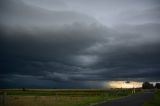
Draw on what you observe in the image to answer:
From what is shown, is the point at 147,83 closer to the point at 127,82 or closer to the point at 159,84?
the point at 159,84

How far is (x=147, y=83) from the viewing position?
641 feet

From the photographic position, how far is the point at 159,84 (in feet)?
654

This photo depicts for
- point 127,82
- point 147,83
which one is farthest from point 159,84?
point 127,82

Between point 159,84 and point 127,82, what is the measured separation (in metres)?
106

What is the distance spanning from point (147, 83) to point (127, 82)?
9923cm

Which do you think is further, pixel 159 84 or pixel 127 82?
pixel 159 84

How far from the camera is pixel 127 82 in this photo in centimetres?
10206

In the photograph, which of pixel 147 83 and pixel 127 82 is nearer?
pixel 127 82

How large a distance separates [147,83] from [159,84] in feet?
35.2
